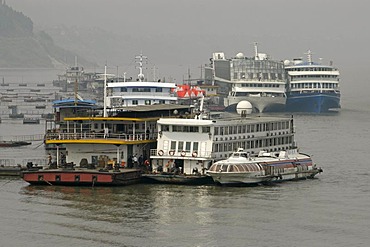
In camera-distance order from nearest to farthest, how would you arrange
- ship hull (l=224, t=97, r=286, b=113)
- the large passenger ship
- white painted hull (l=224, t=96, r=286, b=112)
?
white painted hull (l=224, t=96, r=286, b=112)
ship hull (l=224, t=97, r=286, b=113)
the large passenger ship

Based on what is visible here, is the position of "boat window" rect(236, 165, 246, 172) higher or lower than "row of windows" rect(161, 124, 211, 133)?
lower

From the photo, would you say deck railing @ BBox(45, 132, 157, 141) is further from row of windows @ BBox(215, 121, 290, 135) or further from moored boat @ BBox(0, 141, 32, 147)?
moored boat @ BBox(0, 141, 32, 147)

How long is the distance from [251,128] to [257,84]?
315 feet

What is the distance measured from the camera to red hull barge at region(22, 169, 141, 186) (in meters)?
65.0

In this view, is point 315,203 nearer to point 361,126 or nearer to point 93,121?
point 93,121

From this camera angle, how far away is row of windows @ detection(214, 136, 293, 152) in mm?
68312

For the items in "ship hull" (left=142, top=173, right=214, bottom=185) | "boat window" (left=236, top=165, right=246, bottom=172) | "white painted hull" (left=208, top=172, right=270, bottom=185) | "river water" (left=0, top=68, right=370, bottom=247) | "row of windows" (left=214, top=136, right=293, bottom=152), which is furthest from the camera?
"row of windows" (left=214, top=136, right=293, bottom=152)

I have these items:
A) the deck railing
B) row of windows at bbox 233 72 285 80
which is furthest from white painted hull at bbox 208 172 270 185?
row of windows at bbox 233 72 285 80

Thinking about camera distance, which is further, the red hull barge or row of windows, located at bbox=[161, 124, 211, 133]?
row of windows, located at bbox=[161, 124, 211, 133]

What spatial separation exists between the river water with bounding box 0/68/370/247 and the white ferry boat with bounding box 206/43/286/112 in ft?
295

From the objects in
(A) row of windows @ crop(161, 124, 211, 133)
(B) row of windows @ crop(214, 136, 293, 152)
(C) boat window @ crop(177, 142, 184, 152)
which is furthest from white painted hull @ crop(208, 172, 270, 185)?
(A) row of windows @ crop(161, 124, 211, 133)

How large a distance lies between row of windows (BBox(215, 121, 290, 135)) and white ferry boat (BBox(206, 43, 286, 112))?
88.6 m

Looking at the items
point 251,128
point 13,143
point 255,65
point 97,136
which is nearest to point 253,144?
point 251,128

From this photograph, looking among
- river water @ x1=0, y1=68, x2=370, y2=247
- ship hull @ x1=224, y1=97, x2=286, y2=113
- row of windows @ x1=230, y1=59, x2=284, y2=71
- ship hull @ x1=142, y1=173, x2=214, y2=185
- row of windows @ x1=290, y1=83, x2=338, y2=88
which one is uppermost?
row of windows @ x1=230, y1=59, x2=284, y2=71
